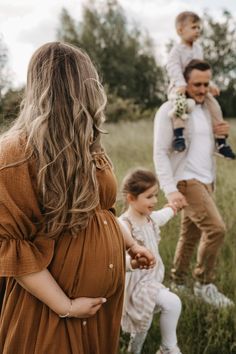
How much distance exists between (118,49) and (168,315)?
4103cm

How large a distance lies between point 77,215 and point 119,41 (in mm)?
43187

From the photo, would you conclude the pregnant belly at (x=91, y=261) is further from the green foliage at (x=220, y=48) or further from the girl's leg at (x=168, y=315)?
the green foliage at (x=220, y=48)

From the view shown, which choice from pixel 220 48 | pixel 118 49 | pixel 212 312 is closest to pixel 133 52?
pixel 118 49

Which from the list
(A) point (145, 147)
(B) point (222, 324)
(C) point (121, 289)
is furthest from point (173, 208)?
(A) point (145, 147)

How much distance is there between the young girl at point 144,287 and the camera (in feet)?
10.8

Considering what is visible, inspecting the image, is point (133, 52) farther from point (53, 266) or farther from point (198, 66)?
point (53, 266)

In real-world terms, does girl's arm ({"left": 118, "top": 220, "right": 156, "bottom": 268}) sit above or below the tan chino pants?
above

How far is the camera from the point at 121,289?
7.89 feet

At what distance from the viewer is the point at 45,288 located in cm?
206

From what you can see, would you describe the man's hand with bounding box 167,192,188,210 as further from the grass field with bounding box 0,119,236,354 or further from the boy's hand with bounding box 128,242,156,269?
the boy's hand with bounding box 128,242,156,269

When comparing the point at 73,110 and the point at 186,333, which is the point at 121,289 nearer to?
the point at 73,110

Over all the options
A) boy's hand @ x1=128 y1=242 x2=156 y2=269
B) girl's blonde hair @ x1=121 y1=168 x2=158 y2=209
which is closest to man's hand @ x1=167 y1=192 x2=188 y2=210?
girl's blonde hair @ x1=121 y1=168 x2=158 y2=209

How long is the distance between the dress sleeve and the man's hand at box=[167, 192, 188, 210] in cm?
220

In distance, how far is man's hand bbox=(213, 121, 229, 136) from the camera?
4.70m
